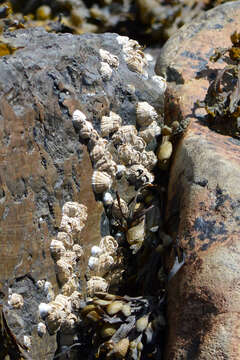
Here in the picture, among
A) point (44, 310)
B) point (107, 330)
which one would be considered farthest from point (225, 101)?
point (44, 310)

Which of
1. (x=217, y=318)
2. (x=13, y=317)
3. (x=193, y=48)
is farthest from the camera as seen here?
(x=193, y=48)

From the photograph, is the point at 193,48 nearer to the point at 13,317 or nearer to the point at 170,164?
the point at 170,164

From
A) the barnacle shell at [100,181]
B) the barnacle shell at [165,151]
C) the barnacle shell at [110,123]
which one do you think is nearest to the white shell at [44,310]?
the barnacle shell at [100,181]

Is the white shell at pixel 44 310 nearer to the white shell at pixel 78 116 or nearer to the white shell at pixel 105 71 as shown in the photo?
the white shell at pixel 78 116

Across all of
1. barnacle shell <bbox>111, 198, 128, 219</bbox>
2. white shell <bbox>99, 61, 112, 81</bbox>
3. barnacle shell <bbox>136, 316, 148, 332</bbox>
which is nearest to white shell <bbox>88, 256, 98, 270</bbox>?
barnacle shell <bbox>111, 198, 128, 219</bbox>

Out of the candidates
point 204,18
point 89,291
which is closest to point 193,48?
point 204,18

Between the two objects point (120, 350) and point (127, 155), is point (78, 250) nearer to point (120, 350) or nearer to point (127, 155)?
point (120, 350)

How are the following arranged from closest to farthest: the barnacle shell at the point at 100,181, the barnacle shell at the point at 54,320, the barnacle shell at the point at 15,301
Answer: the barnacle shell at the point at 15,301 < the barnacle shell at the point at 54,320 < the barnacle shell at the point at 100,181
